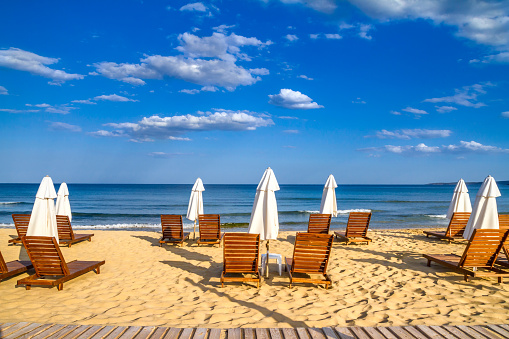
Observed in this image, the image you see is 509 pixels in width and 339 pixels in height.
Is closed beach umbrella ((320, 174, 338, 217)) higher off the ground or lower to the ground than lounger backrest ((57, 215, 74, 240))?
higher

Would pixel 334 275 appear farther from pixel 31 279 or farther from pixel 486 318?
pixel 31 279

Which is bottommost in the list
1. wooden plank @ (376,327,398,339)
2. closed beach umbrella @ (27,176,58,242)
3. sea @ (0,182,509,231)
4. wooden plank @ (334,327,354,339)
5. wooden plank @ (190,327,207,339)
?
sea @ (0,182,509,231)

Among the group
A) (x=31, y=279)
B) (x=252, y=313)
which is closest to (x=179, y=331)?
(x=252, y=313)

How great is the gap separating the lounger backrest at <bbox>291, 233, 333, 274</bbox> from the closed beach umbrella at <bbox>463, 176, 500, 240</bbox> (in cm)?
427

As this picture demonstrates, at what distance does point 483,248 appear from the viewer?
6.21m

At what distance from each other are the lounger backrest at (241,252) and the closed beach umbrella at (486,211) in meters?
5.49

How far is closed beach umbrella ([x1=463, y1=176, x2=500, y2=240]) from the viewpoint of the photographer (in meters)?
7.43

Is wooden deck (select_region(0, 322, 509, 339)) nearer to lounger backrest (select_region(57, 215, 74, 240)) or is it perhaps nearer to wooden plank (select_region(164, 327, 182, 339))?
wooden plank (select_region(164, 327, 182, 339))

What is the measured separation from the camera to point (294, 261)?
5.96m

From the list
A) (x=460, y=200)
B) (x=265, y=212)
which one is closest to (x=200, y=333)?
(x=265, y=212)

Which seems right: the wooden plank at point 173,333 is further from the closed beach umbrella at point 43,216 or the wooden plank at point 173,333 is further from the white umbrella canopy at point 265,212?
the closed beach umbrella at point 43,216

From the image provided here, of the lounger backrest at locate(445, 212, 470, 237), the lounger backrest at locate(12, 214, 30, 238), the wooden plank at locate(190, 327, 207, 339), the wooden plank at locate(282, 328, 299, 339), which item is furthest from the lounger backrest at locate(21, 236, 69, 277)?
the lounger backrest at locate(445, 212, 470, 237)

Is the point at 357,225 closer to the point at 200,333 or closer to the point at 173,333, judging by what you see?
the point at 200,333

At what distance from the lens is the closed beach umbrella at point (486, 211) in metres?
7.43
